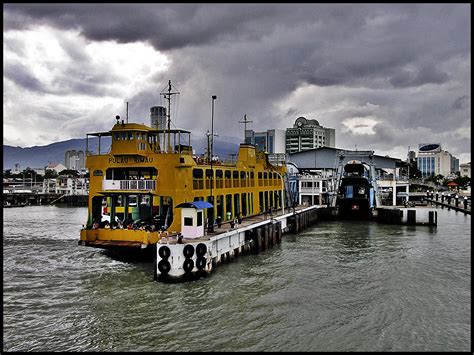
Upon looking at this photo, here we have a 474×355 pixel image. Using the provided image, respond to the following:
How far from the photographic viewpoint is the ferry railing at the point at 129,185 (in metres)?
27.4

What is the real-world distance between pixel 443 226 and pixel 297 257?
30036 millimetres

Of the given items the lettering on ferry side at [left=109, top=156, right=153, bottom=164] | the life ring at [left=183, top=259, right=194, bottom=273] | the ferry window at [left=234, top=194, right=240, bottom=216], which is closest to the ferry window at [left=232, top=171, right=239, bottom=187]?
the ferry window at [left=234, top=194, right=240, bottom=216]

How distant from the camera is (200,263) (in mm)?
23500

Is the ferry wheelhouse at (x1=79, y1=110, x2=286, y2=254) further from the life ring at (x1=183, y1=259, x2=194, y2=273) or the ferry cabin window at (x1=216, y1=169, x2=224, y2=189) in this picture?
the life ring at (x1=183, y1=259, x2=194, y2=273)

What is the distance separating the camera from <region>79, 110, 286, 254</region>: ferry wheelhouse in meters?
27.0

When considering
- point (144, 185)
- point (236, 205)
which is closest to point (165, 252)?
point (144, 185)

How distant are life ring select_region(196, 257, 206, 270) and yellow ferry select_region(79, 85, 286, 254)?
310 centimetres

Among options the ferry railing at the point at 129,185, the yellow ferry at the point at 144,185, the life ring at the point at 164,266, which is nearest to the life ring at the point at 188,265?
the life ring at the point at 164,266

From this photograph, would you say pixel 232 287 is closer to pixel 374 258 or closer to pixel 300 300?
pixel 300 300

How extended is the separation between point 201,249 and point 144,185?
6615 mm

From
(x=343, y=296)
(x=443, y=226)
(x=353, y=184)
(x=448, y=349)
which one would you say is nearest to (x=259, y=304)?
(x=343, y=296)

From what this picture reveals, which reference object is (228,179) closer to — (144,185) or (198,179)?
(198,179)

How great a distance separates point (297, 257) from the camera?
30969mm

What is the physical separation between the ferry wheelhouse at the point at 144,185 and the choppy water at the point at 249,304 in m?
2.26
